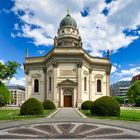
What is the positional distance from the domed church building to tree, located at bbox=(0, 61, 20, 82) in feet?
30.9

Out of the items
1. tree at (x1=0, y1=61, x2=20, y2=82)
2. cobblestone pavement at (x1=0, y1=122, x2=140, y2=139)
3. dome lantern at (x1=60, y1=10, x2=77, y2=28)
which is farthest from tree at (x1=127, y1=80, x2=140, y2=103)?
cobblestone pavement at (x1=0, y1=122, x2=140, y2=139)

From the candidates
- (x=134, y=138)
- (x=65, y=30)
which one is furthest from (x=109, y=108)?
(x=65, y=30)

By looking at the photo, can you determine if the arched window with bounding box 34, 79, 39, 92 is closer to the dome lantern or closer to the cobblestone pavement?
the dome lantern

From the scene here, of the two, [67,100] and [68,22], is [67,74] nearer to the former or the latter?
[67,100]

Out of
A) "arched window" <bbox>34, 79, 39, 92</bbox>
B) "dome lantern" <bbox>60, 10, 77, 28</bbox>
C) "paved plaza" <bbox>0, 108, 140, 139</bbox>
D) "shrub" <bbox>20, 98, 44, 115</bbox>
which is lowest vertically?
"paved plaza" <bbox>0, 108, 140, 139</bbox>

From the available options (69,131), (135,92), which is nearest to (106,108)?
(69,131)

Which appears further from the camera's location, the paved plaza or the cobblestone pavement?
the paved plaza

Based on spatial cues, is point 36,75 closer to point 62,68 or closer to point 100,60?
point 62,68

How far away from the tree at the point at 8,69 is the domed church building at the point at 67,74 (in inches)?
371

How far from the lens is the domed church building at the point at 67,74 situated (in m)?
53.3

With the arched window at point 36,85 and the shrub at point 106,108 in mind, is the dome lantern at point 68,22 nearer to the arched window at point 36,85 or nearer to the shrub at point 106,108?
the arched window at point 36,85

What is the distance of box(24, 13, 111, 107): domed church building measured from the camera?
5328cm

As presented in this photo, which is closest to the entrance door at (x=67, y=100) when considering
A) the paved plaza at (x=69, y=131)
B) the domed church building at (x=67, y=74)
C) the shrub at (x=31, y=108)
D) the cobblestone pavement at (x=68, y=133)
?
the domed church building at (x=67, y=74)

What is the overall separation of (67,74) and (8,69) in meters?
13.1
